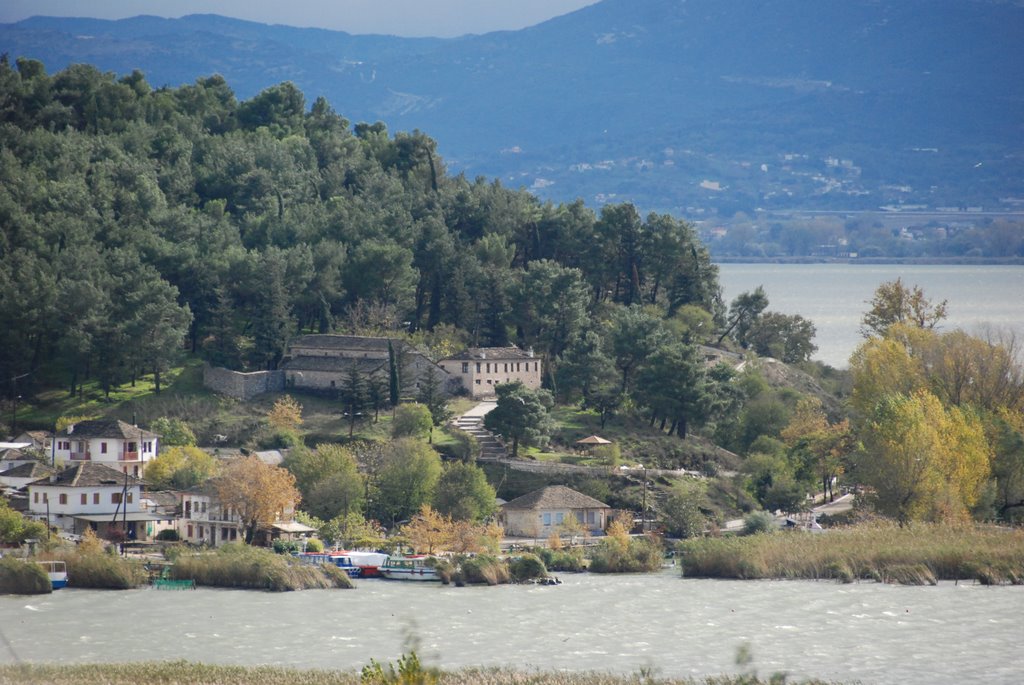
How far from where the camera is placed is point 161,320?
8494 centimetres

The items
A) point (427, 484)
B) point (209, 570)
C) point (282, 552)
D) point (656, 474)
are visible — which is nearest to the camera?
point (209, 570)

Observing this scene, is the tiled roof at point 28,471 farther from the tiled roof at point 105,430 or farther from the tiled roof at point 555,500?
the tiled roof at point 555,500

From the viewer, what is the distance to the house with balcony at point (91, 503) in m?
69.3

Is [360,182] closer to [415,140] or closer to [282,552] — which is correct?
[415,140]

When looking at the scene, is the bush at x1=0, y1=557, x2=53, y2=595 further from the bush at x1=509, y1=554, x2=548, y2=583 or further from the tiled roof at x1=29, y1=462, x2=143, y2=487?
the bush at x1=509, y1=554, x2=548, y2=583

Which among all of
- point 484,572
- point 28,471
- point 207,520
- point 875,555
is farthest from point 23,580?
point 875,555

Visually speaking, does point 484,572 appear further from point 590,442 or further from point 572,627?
point 590,442

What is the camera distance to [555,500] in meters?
74.2

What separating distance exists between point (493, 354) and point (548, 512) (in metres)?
17.0

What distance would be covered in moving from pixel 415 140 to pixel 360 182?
8.19 meters

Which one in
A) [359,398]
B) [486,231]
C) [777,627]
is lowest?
[777,627]

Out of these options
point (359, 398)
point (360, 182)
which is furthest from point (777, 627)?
point (360, 182)

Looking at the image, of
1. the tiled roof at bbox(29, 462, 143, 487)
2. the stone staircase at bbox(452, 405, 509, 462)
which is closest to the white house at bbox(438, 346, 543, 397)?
the stone staircase at bbox(452, 405, 509, 462)

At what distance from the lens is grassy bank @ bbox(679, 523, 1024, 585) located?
61.4 meters
